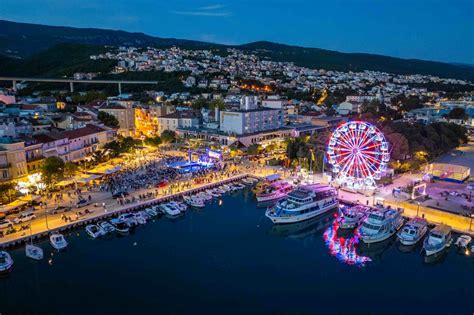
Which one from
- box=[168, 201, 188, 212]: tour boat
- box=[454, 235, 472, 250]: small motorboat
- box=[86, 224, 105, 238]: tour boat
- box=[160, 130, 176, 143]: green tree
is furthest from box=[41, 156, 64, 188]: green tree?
box=[454, 235, 472, 250]: small motorboat

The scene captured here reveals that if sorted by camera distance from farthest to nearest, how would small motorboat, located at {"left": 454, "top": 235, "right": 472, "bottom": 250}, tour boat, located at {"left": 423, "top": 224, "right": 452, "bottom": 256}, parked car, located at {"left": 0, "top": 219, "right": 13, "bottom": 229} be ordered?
1. parked car, located at {"left": 0, "top": 219, "right": 13, "bottom": 229}
2. small motorboat, located at {"left": 454, "top": 235, "right": 472, "bottom": 250}
3. tour boat, located at {"left": 423, "top": 224, "right": 452, "bottom": 256}

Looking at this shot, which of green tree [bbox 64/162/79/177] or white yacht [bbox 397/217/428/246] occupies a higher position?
green tree [bbox 64/162/79/177]

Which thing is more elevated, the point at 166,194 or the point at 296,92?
the point at 296,92

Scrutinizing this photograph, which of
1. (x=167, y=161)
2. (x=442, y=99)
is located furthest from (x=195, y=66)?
(x=167, y=161)

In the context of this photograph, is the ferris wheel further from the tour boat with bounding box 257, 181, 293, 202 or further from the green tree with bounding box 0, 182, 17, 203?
the green tree with bounding box 0, 182, 17, 203

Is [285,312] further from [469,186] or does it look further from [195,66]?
[195,66]
